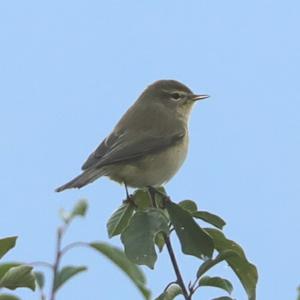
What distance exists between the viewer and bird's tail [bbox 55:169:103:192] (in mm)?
4835

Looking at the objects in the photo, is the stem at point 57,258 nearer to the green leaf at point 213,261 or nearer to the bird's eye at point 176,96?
the green leaf at point 213,261

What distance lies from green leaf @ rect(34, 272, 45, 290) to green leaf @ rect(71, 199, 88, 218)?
0.99 feet

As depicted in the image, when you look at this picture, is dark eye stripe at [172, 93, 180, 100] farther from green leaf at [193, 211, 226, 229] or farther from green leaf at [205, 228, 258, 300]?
green leaf at [205, 228, 258, 300]

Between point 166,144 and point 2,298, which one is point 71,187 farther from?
point 2,298

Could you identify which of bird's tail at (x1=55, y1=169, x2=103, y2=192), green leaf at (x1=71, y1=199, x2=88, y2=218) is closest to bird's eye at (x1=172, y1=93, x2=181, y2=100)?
bird's tail at (x1=55, y1=169, x2=103, y2=192)

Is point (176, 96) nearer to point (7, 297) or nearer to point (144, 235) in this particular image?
point (144, 235)

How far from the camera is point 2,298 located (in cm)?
221

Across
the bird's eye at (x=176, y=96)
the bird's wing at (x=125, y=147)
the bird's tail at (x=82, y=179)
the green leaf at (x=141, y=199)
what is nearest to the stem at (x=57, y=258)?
the green leaf at (x=141, y=199)

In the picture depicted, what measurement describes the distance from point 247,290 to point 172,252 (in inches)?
13.7

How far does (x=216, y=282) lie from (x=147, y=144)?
119 inches

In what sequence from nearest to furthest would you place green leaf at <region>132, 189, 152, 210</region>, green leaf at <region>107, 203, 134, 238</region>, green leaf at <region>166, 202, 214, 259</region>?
green leaf at <region>166, 202, 214, 259</region>
green leaf at <region>107, 203, 134, 238</region>
green leaf at <region>132, 189, 152, 210</region>

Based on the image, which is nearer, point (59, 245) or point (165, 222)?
point (59, 245)

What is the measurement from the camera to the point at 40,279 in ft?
7.34

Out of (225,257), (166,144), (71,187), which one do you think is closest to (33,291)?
(225,257)
